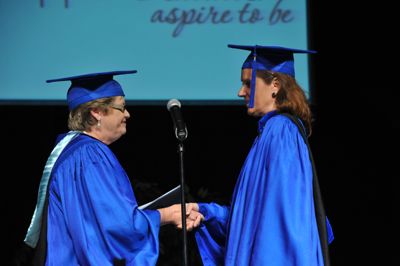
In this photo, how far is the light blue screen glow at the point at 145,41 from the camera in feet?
19.4

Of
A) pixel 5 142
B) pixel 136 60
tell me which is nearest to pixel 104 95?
pixel 136 60

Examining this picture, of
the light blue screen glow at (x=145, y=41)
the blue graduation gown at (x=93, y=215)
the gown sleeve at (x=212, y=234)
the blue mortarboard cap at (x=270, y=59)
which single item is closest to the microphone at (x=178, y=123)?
the blue graduation gown at (x=93, y=215)

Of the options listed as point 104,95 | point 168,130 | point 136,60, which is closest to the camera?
point 104,95

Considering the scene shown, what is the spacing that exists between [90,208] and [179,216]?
55cm

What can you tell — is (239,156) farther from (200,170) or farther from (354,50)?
(354,50)

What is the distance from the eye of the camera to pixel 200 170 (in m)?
6.36

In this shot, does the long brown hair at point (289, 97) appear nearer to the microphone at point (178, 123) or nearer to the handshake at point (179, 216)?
the microphone at point (178, 123)

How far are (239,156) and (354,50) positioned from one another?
1163 millimetres

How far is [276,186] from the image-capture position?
3742 mm

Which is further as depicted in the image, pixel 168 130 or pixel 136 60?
pixel 168 130

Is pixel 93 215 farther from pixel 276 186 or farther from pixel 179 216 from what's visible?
pixel 276 186

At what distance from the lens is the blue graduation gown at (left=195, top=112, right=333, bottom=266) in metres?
3.68

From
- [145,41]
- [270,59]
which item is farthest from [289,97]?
[145,41]

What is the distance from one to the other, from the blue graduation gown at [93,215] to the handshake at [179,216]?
7.4 inches
